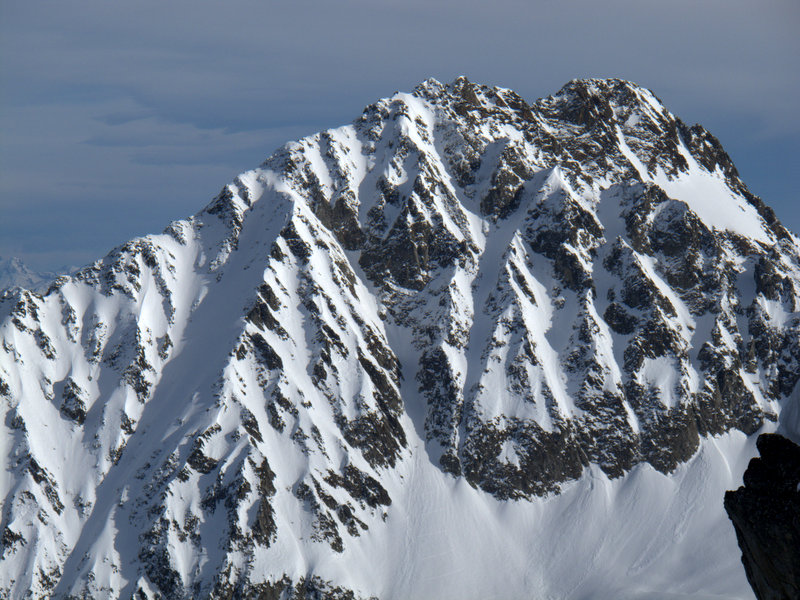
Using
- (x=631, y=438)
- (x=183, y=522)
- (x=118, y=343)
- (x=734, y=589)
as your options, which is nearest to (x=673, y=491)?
(x=631, y=438)

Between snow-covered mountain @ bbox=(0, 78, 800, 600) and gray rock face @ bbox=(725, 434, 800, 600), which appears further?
snow-covered mountain @ bbox=(0, 78, 800, 600)

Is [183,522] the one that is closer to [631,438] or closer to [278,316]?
[278,316]

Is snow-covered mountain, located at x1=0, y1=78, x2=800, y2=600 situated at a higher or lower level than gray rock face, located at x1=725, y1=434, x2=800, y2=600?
higher

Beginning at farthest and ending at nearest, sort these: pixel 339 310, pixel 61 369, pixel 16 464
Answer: pixel 339 310
pixel 61 369
pixel 16 464

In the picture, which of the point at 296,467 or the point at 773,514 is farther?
the point at 296,467

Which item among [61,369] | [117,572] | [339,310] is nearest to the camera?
[117,572]

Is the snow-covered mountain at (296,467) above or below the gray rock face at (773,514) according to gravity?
above

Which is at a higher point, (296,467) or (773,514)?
(296,467)

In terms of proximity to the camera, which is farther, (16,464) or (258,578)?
(16,464)
